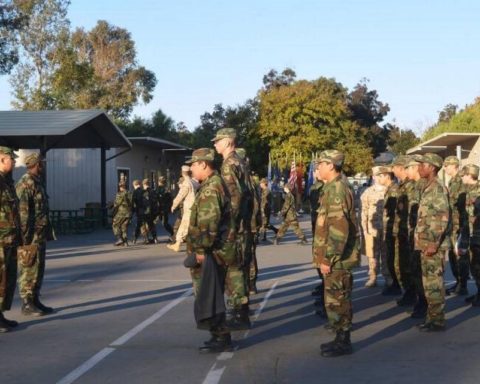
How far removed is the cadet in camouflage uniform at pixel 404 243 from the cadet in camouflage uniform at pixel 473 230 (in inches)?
34.7

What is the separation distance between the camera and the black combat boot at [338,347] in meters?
6.86

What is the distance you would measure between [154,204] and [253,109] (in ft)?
112

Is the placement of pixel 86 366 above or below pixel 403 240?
below

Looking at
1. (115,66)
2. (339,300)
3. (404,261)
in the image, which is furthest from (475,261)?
(115,66)

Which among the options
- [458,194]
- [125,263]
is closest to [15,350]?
[458,194]

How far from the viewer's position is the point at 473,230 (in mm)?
9789

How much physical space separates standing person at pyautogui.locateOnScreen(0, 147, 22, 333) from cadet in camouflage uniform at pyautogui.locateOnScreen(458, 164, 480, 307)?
5.88m

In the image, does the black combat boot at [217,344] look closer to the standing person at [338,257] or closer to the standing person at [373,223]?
the standing person at [338,257]

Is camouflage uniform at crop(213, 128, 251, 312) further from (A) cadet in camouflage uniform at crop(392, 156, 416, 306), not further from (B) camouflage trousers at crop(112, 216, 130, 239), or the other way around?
(B) camouflage trousers at crop(112, 216, 130, 239)

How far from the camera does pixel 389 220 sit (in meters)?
10.1

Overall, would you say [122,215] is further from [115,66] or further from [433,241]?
[115,66]

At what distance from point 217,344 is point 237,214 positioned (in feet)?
4.39

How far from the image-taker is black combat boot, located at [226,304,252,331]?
749 cm

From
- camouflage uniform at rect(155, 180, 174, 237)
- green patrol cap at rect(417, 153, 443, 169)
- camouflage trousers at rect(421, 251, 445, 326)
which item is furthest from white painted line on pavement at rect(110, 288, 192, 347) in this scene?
camouflage uniform at rect(155, 180, 174, 237)
